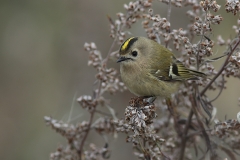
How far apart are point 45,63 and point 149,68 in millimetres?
2149

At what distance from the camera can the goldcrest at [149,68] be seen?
3.31 meters

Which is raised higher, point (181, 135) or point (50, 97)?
point (50, 97)

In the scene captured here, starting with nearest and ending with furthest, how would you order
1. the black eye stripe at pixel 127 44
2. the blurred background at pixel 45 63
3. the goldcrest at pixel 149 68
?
the black eye stripe at pixel 127 44 → the goldcrest at pixel 149 68 → the blurred background at pixel 45 63

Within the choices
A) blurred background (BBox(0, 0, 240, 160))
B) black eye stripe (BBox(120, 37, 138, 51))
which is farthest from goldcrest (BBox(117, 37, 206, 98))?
blurred background (BBox(0, 0, 240, 160))

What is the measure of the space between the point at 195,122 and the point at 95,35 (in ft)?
9.23

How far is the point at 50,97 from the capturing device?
5316 millimetres

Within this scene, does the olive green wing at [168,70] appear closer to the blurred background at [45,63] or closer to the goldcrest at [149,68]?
the goldcrest at [149,68]

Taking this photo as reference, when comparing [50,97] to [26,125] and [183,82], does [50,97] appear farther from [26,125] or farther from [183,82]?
[183,82]

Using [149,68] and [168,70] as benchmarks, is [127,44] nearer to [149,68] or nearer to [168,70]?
[149,68]

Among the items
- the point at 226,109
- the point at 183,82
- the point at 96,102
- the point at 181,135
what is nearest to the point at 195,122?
the point at 181,135

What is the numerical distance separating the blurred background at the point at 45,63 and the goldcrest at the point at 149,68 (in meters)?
1.71

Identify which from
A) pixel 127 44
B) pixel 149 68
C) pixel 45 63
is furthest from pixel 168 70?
pixel 45 63

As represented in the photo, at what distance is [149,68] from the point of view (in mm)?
3488

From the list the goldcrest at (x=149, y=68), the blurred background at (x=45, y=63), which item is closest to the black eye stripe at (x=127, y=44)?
the goldcrest at (x=149, y=68)
